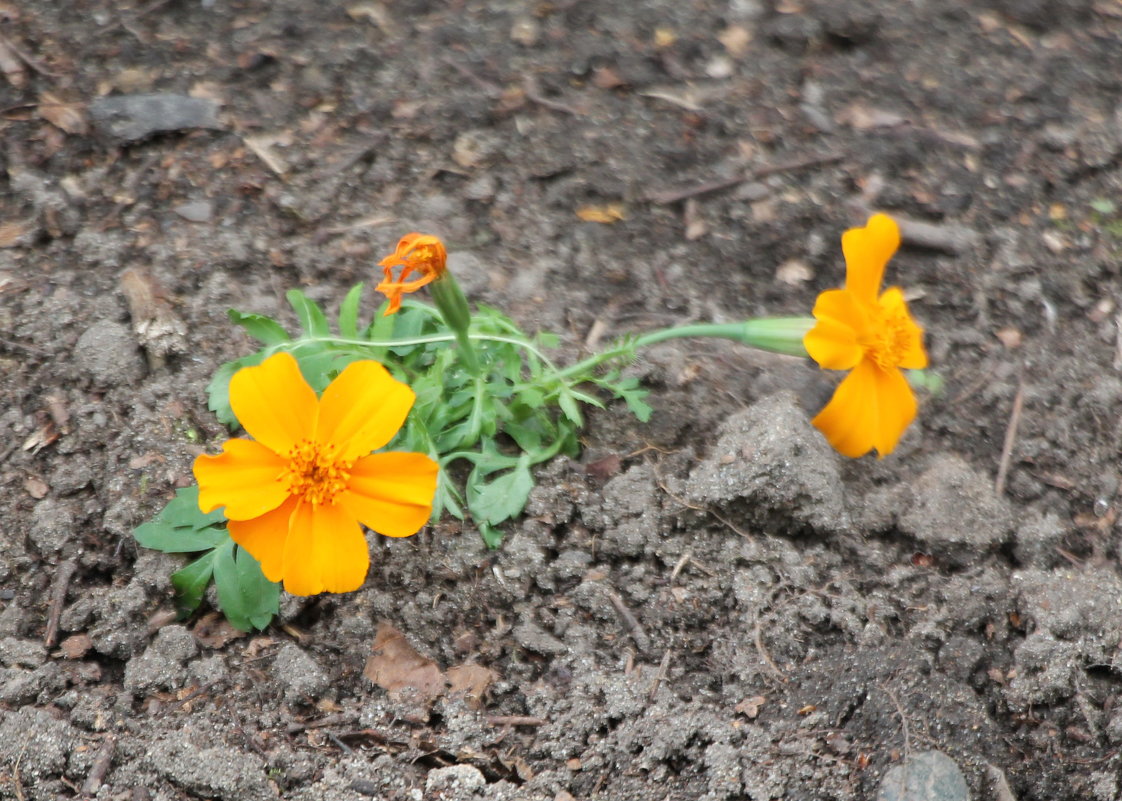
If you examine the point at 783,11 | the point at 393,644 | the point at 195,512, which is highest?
the point at 783,11

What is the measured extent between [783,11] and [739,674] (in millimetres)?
2894

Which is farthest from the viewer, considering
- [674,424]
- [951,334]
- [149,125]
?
[149,125]

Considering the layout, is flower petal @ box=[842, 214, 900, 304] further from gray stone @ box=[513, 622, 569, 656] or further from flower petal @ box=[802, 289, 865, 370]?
gray stone @ box=[513, 622, 569, 656]

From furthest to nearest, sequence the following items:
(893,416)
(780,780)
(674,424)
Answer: (674,424)
(893,416)
(780,780)

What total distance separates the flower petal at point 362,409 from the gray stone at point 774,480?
0.80m

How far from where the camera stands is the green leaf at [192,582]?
2311 mm

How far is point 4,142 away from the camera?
333cm

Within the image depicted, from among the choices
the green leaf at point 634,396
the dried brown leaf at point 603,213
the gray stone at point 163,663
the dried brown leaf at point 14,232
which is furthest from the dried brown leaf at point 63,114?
the green leaf at point 634,396

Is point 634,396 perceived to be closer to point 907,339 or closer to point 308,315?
point 907,339

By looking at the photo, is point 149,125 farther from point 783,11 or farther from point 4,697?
Answer: point 783,11

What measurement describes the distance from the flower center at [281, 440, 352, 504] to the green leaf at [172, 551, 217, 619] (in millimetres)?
355

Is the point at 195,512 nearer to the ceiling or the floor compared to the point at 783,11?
nearer to the floor

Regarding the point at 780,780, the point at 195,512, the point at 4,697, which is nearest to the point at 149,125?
the point at 195,512

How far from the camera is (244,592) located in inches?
90.8
